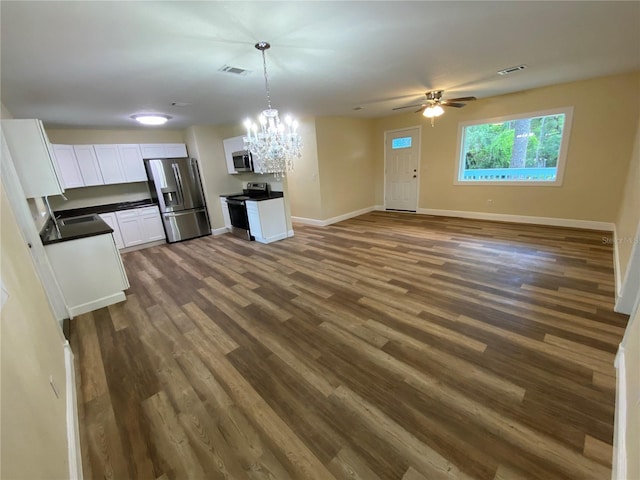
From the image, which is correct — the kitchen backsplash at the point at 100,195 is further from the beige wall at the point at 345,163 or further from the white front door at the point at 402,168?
the white front door at the point at 402,168

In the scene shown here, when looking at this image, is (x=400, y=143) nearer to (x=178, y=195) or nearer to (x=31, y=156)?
(x=178, y=195)

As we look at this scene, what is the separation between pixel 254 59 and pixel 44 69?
1839 millimetres

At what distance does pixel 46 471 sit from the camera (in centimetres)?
107

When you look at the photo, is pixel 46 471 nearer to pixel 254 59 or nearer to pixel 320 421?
pixel 320 421

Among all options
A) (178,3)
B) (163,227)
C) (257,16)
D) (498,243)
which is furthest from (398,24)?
(163,227)

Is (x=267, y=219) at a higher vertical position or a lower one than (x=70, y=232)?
lower

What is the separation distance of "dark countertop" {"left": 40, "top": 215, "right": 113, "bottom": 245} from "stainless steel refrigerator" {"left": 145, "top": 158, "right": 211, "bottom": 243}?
1.91 metres

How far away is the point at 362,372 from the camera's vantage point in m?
1.99

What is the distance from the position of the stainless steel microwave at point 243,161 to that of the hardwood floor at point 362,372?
265 cm

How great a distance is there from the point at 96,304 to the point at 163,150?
3.91m

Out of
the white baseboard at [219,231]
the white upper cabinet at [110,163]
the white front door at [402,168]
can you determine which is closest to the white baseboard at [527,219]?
the white front door at [402,168]

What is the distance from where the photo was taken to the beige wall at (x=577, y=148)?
4.07 metres

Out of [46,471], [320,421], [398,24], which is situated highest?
[398,24]

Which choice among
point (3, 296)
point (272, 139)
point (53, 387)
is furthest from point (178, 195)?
point (3, 296)
